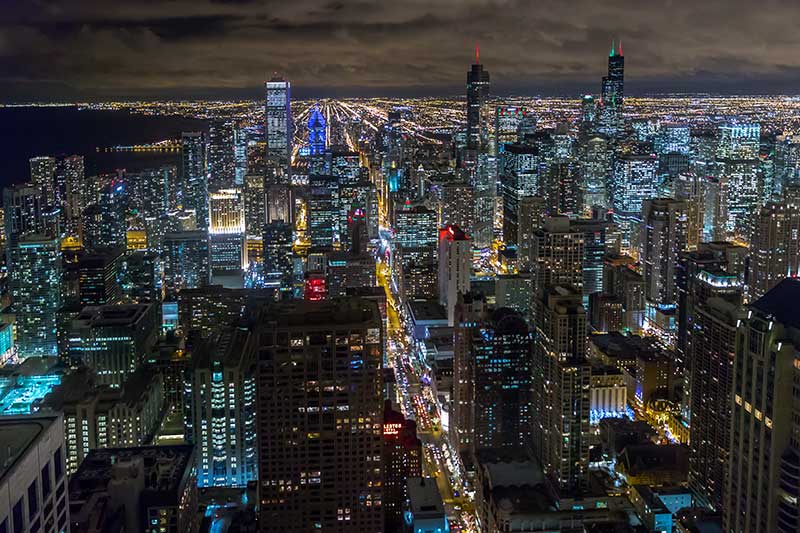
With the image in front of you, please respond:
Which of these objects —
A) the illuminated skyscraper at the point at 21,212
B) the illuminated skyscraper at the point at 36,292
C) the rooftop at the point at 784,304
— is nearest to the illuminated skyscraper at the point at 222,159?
the illuminated skyscraper at the point at 21,212

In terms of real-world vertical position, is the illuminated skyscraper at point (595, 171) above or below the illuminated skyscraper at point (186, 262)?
above

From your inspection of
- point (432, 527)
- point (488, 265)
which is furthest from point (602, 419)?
point (488, 265)

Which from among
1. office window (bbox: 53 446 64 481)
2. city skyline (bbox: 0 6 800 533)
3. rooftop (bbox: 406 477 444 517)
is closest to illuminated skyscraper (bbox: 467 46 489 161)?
city skyline (bbox: 0 6 800 533)

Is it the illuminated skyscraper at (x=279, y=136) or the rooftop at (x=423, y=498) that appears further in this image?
the illuminated skyscraper at (x=279, y=136)

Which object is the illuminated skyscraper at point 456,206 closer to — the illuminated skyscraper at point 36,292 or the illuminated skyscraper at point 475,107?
the illuminated skyscraper at point 475,107

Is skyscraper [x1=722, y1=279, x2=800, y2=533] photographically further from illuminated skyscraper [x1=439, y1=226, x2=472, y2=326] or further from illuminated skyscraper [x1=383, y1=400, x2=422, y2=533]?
illuminated skyscraper [x1=439, y1=226, x2=472, y2=326]

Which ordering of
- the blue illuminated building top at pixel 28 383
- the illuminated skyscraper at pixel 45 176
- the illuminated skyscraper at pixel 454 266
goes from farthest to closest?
the illuminated skyscraper at pixel 454 266, the illuminated skyscraper at pixel 45 176, the blue illuminated building top at pixel 28 383
